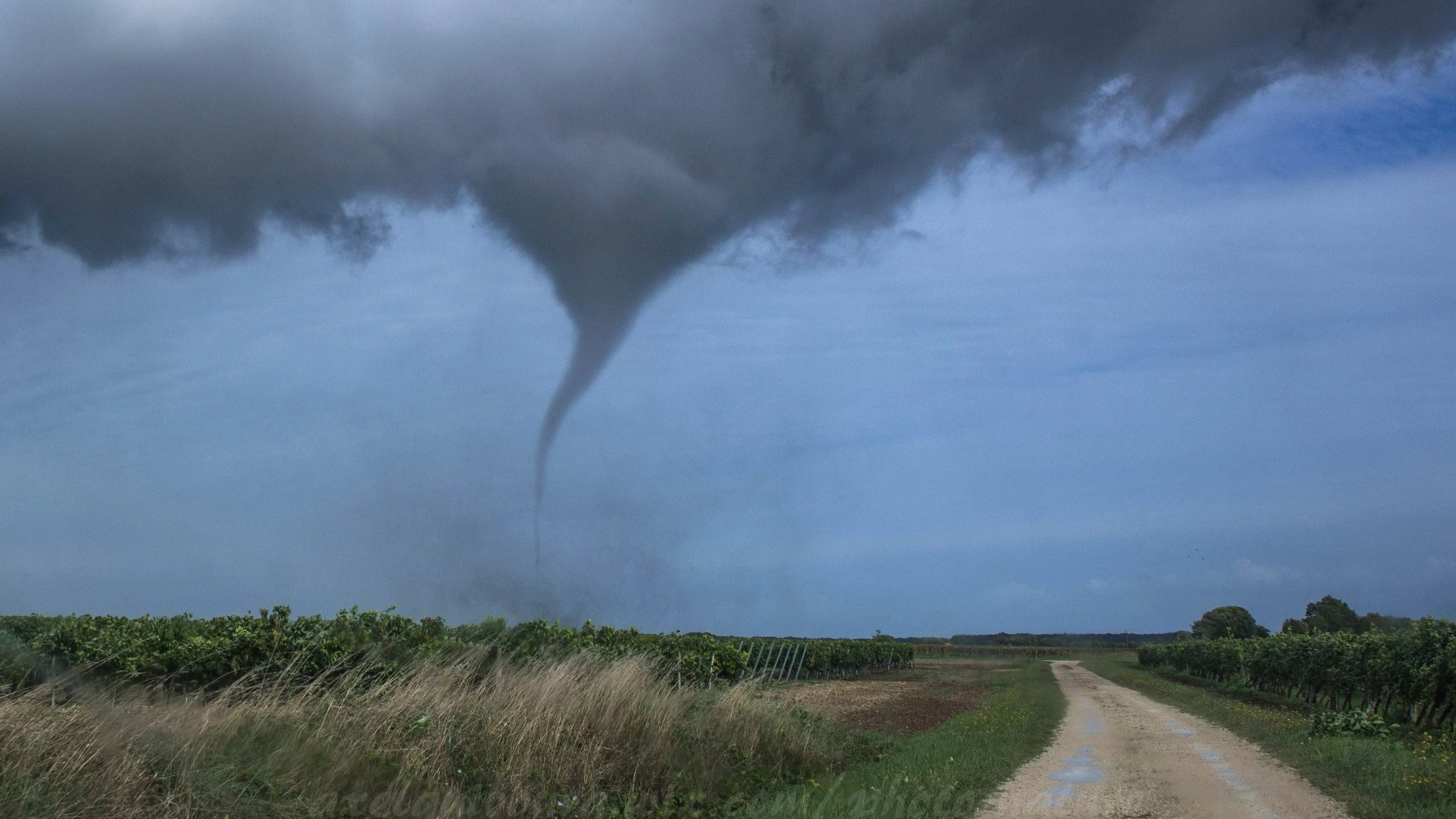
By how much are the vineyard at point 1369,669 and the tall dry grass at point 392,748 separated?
20.5 m

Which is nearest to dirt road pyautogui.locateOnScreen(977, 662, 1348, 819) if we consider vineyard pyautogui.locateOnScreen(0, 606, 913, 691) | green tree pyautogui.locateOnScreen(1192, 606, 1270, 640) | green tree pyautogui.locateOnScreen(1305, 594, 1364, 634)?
vineyard pyautogui.locateOnScreen(0, 606, 913, 691)

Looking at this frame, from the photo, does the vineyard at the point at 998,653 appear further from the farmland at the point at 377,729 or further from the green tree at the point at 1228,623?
the farmland at the point at 377,729

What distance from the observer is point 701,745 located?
13758 millimetres

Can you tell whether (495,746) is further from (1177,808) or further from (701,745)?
(1177,808)

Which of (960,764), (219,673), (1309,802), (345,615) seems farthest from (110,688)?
(1309,802)

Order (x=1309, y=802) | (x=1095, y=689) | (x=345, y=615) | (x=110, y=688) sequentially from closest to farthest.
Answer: (x=110, y=688), (x=1309, y=802), (x=345, y=615), (x=1095, y=689)

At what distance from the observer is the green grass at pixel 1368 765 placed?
1148 cm

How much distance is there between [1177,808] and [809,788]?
4851mm

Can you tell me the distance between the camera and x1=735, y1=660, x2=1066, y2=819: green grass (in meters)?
10.9

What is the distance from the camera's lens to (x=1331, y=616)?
10088 cm

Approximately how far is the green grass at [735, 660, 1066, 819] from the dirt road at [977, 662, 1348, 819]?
43 cm

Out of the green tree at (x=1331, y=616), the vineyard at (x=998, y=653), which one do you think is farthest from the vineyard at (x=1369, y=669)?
the vineyard at (x=998, y=653)

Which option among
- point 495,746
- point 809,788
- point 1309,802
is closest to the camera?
point 495,746

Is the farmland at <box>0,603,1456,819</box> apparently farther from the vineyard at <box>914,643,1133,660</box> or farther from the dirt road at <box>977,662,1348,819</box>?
the vineyard at <box>914,643,1133,660</box>
